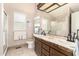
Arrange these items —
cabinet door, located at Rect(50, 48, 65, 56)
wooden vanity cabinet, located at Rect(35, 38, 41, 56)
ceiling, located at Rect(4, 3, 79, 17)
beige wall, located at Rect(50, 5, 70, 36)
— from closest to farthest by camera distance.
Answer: cabinet door, located at Rect(50, 48, 65, 56)
ceiling, located at Rect(4, 3, 79, 17)
beige wall, located at Rect(50, 5, 70, 36)
wooden vanity cabinet, located at Rect(35, 38, 41, 56)

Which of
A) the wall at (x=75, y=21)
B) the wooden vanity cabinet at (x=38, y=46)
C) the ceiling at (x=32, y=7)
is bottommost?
the wooden vanity cabinet at (x=38, y=46)

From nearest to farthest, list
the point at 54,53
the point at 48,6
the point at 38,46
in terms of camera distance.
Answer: the point at 54,53 → the point at 48,6 → the point at 38,46

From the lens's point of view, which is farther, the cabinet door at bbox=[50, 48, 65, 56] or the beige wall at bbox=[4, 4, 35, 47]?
the beige wall at bbox=[4, 4, 35, 47]

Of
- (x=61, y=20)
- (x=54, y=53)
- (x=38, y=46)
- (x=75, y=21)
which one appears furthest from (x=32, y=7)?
(x=38, y=46)

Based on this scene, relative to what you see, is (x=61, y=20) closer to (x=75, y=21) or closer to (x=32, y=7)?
(x=75, y=21)

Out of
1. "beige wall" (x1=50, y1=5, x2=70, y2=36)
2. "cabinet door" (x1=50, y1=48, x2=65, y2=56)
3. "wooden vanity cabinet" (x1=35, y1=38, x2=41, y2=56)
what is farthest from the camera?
"wooden vanity cabinet" (x1=35, y1=38, x2=41, y2=56)

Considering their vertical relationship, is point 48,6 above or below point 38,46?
above

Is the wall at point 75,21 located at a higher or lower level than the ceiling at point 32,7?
lower

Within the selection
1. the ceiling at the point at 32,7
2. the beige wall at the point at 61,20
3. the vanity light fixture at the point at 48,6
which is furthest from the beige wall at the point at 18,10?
the beige wall at the point at 61,20

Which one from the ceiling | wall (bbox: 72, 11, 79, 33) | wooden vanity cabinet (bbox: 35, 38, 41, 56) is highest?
the ceiling

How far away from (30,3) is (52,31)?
75cm

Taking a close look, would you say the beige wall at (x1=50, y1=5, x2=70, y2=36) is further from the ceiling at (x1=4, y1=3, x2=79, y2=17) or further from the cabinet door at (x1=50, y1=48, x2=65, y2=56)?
the cabinet door at (x1=50, y1=48, x2=65, y2=56)

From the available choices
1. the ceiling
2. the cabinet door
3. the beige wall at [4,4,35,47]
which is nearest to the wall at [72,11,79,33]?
the ceiling

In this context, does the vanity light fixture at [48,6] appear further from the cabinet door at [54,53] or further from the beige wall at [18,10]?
Answer: the cabinet door at [54,53]
